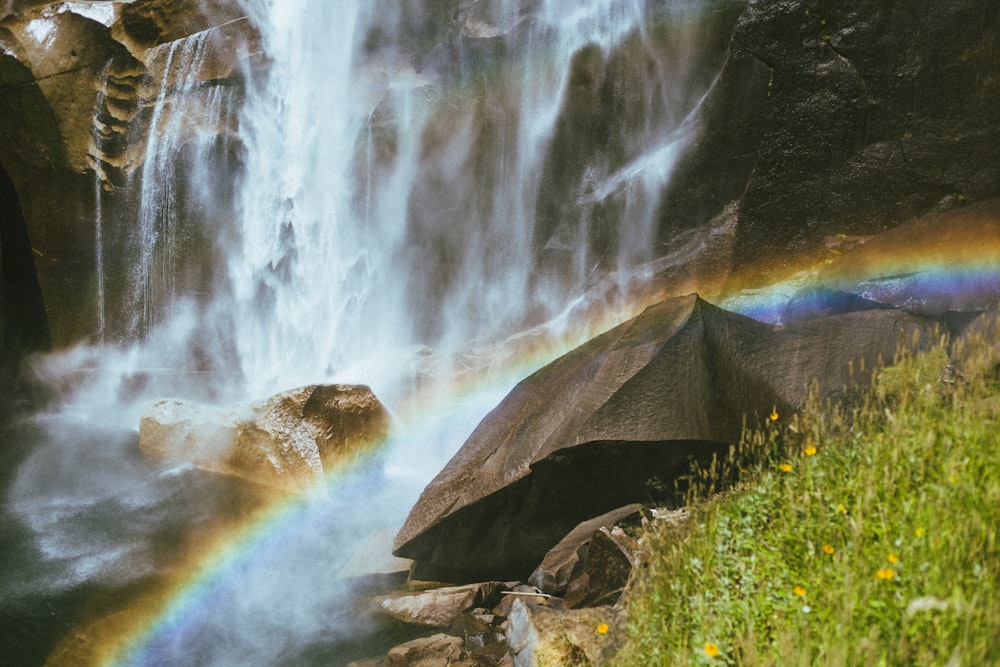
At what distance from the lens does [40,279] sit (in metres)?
12.6

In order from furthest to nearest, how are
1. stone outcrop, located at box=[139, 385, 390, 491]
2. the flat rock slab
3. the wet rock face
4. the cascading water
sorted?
the cascading water → stone outcrop, located at box=[139, 385, 390, 491] → the wet rock face → the flat rock slab

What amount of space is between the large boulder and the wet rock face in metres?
1.85

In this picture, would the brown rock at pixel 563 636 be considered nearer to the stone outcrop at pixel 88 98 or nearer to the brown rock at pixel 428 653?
the brown rock at pixel 428 653

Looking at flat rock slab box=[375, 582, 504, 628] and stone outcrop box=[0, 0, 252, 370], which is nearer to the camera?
flat rock slab box=[375, 582, 504, 628]

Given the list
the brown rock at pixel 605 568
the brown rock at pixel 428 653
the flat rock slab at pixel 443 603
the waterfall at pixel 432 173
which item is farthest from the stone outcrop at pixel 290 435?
the brown rock at pixel 605 568

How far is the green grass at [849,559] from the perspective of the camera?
2170 millimetres

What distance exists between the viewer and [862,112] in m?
6.70

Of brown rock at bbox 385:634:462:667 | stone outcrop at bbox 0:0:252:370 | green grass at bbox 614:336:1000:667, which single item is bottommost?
brown rock at bbox 385:634:462:667

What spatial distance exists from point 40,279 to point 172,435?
5735 millimetres

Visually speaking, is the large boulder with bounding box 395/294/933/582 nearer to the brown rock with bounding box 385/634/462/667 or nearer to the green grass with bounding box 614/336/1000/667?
the brown rock with bounding box 385/634/462/667

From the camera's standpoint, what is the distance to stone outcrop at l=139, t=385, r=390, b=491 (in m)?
7.91

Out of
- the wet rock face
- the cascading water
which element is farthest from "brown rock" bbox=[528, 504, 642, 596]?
the wet rock face

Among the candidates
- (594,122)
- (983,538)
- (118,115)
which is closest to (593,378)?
(983,538)

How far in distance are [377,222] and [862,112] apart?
7368 millimetres
